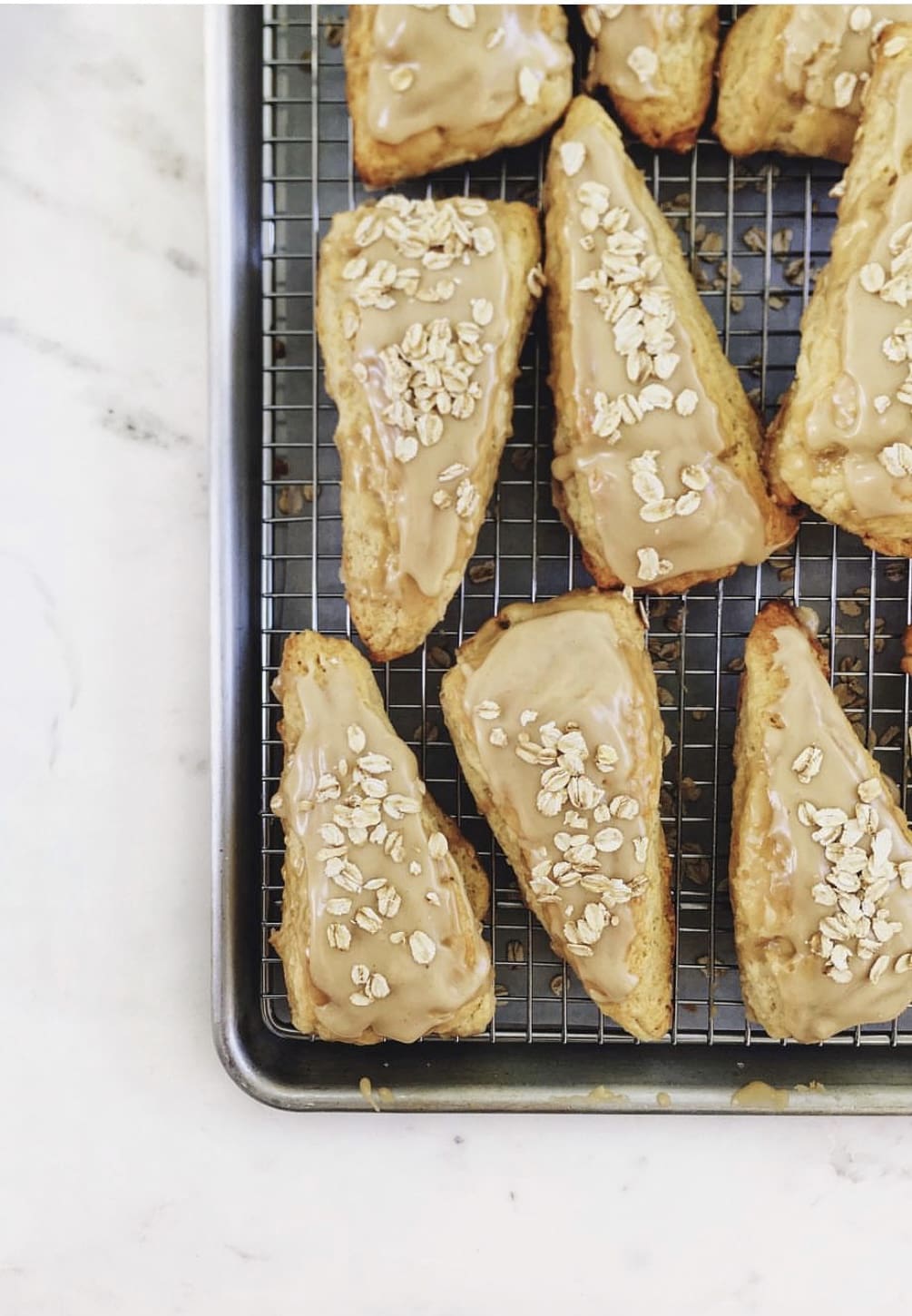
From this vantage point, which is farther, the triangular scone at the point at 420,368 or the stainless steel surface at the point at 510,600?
the stainless steel surface at the point at 510,600

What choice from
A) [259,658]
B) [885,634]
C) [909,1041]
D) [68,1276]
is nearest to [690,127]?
[885,634]

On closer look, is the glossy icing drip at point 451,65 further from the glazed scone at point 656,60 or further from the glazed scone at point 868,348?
the glazed scone at point 868,348

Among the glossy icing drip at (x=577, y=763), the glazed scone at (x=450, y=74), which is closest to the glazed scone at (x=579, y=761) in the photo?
the glossy icing drip at (x=577, y=763)

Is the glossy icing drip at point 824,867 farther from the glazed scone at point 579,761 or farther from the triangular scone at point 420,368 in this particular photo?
the triangular scone at point 420,368

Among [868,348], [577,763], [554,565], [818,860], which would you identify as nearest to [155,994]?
[577,763]

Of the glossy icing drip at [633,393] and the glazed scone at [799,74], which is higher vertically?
the glazed scone at [799,74]

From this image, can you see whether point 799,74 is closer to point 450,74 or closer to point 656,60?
point 656,60
